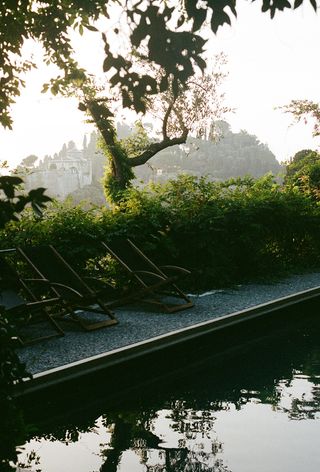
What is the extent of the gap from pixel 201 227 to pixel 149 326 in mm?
3186

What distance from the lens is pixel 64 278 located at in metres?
7.29

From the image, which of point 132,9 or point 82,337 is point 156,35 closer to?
point 132,9

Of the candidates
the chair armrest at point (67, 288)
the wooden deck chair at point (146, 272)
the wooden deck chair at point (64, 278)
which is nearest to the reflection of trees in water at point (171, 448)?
the chair armrest at point (67, 288)

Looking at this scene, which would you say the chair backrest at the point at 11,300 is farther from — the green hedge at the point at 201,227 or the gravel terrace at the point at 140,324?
the green hedge at the point at 201,227

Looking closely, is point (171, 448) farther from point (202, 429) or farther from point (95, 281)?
point (95, 281)

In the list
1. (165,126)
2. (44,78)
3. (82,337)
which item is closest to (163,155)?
(165,126)

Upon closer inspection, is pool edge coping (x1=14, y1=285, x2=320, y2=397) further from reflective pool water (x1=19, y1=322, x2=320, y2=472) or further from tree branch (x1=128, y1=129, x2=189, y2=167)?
tree branch (x1=128, y1=129, x2=189, y2=167)

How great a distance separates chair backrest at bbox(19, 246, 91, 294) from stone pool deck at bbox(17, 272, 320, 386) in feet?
2.09

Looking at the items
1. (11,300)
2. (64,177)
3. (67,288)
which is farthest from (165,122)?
(64,177)

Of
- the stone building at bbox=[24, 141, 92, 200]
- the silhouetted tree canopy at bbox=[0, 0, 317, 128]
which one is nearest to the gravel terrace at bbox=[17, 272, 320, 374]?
the silhouetted tree canopy at bbox=[0, 0, 317, 128]

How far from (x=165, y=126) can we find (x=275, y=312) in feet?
66.0

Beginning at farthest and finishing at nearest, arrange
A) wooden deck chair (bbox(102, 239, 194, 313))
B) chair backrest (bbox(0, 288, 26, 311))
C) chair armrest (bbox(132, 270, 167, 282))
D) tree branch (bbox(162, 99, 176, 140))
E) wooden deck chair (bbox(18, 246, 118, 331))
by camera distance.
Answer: tree branch (bbox(162, 99, 176, 140)) → wooden deck chair (bbox(102, 239, 194, 313)) → chair armrest (bbox(132, 270, 167, 282)) → wooden deck chair (bbox(18, 246, 118, 331)) → chair backrest (bbox(0, 288, 26, 311))

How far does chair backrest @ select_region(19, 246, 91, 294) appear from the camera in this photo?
7191mm

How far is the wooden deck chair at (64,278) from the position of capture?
6863 mm
